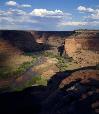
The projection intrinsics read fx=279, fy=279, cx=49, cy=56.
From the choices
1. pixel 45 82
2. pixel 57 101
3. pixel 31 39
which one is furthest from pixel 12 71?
pixel 31 39

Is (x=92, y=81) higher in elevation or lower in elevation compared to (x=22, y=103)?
higher

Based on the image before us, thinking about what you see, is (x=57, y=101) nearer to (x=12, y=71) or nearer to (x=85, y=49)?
(x=12, y=71)

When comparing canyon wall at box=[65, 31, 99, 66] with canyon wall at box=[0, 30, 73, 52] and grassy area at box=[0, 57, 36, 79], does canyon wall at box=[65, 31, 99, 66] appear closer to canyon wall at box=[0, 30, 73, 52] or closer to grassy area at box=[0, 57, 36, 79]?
grassy area at box=[0, 57, 36, 79]

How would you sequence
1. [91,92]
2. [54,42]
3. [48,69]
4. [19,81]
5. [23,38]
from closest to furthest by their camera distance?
[91,92]
[19,81]
[48,69]
[23,38]
[54,42]

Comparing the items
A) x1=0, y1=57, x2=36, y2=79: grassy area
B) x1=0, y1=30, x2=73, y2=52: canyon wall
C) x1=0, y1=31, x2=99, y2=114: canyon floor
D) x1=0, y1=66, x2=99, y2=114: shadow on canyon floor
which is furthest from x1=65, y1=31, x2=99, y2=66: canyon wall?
x1=0, y1=66, x2=99, y2=114: shadow on canyon floor

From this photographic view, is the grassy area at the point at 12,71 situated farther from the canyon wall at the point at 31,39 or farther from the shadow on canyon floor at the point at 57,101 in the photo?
the canyon wall at the point at 31,39

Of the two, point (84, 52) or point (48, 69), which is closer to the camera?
point (48, 69)

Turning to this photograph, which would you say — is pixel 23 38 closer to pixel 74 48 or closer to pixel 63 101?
pixel 74 48

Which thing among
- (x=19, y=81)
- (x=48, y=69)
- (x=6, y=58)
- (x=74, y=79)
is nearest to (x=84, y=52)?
(x=48, y=69)
